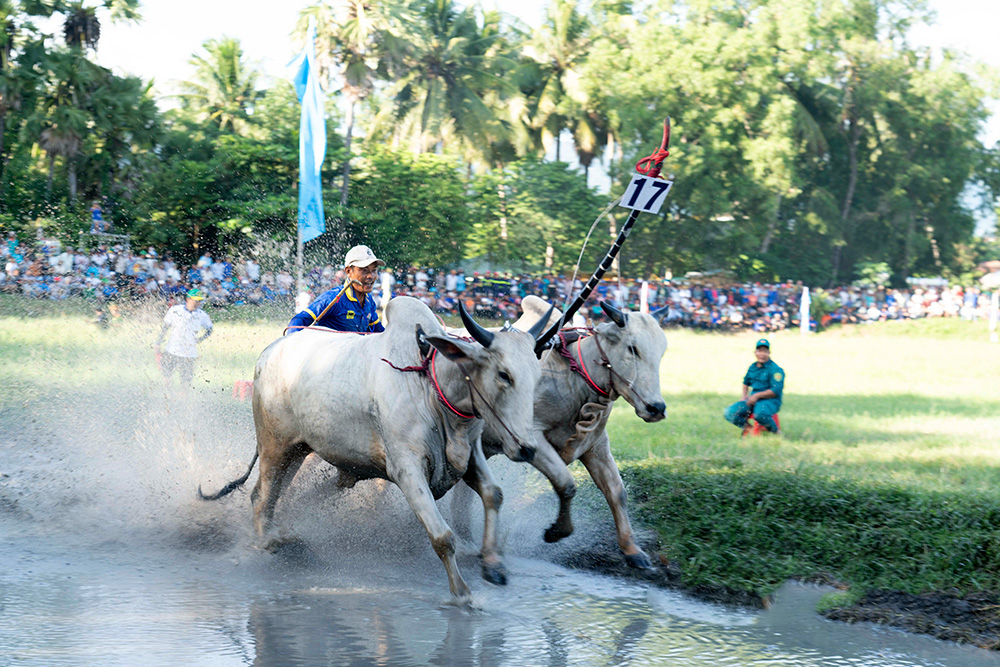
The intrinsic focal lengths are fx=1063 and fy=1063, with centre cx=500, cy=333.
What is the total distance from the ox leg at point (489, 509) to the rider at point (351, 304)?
5.12 ft

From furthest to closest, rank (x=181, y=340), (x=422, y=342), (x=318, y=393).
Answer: (x=181, y=340)
(x=318, y=393)
(x=422, y=342)

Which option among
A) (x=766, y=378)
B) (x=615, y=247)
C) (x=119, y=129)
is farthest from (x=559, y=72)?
(x=615, y=247)

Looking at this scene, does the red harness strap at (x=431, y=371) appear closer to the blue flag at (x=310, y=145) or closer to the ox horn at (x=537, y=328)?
the ox horn at (x=537, y=328)

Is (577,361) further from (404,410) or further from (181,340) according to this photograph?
(181,340)

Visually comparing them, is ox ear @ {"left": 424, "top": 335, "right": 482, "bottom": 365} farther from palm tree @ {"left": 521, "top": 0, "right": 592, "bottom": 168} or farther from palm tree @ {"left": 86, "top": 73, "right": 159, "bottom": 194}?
palm tree @ {"left": 521, "top": 0, "right": 592, "bottom": 168}

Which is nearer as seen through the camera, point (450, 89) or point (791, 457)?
point (791, 457)

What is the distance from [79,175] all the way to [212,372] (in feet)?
55.2

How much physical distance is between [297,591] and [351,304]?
205cm

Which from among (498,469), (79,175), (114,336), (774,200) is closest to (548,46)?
(774,200)

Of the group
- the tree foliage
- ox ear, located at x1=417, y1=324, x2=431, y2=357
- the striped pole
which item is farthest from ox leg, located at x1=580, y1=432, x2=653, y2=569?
the tree foliage

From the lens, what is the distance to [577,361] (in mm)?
6668

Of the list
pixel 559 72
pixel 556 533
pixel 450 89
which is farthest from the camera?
pixel 559 72

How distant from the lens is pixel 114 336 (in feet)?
43.6

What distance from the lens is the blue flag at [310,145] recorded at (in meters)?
14.6
